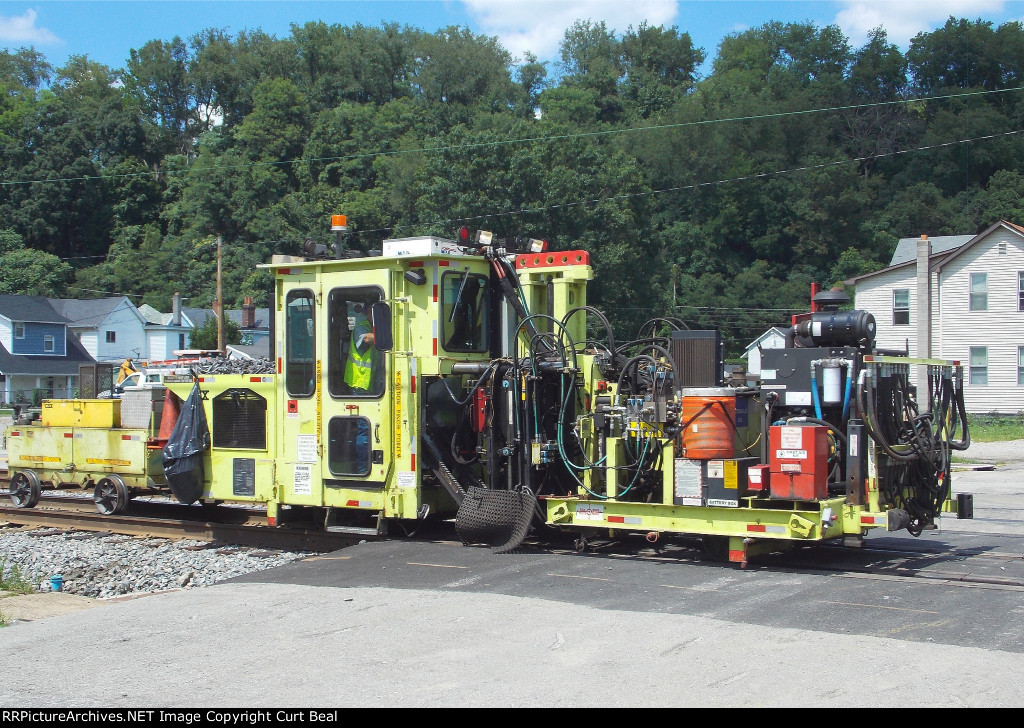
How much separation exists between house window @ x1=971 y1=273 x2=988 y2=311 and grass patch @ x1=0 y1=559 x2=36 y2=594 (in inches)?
1491

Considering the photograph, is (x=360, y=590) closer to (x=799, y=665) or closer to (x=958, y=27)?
(x=799, y=665)

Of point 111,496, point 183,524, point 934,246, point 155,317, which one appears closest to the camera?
point 183,524

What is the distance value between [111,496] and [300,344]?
4.28 meters

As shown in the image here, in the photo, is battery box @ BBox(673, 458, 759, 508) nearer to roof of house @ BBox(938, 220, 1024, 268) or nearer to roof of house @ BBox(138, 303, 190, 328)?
roof of house @ BBox(938, 220, 1024, 268)

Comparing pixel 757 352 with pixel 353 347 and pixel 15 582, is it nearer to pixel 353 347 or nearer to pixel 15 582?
pixel 353 347

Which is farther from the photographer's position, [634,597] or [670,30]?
[670,30]

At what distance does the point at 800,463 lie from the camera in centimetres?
797

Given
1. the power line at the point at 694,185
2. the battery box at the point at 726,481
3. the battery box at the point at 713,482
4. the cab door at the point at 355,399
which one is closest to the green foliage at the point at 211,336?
the power line at the point at 694,185

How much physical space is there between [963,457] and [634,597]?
61.7ft

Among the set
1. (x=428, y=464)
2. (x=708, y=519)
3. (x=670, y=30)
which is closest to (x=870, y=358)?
(x=708, y=519)

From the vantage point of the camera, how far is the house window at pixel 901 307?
42688mm

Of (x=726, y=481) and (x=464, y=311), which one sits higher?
(x=464, y=311)

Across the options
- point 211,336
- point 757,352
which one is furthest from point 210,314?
point 757,352

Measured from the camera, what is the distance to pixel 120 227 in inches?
3408
